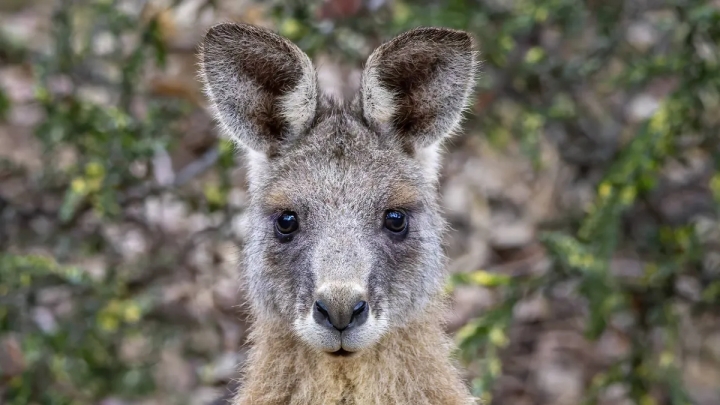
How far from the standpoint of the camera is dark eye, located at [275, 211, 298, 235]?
4.38m

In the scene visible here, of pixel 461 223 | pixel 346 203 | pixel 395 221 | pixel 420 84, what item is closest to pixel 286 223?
pixel 346 203

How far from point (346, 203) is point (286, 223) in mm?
288

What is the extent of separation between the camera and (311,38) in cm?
626

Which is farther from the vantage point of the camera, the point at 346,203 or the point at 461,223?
the point at 461,223

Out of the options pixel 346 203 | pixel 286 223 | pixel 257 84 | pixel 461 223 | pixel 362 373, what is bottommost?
pixel 461 223

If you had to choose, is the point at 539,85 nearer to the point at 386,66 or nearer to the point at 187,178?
the point at 187,178

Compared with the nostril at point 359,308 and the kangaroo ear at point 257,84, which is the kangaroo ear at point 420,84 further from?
the nostril at point 359,308

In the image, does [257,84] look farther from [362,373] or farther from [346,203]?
[362,373]

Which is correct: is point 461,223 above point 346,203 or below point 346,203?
below

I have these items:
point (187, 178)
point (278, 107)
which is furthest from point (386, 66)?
point (187, 178)

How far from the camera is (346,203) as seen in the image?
4.27 m

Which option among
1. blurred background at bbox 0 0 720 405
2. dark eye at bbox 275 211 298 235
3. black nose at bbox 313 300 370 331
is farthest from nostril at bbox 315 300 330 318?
blurred background at bbox 0 0 720 405

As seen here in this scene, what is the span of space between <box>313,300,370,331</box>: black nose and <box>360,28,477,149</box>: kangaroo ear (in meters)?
0.99

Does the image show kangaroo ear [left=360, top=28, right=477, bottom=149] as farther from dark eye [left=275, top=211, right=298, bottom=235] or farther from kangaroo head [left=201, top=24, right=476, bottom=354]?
dark eye [left=275, top=211, right=298, bottom=235]
